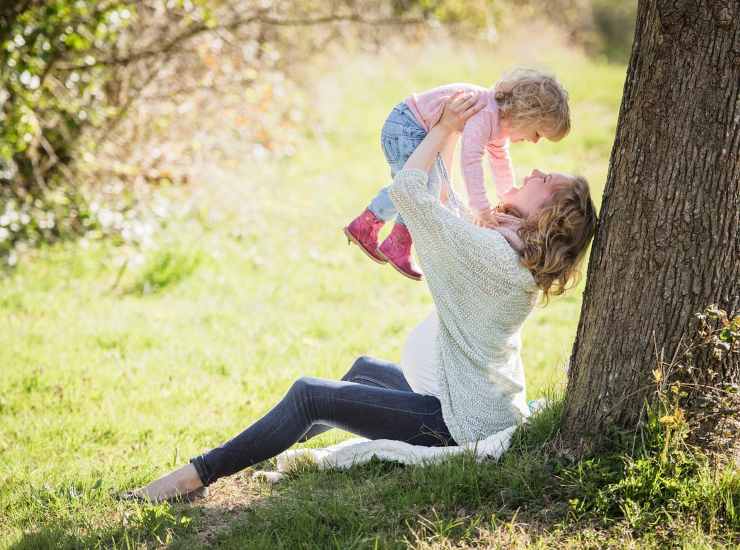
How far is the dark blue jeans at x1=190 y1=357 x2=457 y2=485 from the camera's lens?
310 centimetres

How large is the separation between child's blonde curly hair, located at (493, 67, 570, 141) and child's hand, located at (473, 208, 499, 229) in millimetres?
382

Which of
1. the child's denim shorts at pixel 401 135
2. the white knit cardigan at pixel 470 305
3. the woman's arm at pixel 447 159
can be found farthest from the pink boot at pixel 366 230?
the white knit cardigan at pixel 470 305

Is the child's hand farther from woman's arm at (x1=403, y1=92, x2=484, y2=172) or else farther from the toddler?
woman's arm at (x1=403, y1=92, x2=484, y2=172)

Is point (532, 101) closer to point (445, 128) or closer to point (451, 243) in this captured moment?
point (445, 128)

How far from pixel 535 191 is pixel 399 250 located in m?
0.74

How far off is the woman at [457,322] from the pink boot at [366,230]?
1.41 feet

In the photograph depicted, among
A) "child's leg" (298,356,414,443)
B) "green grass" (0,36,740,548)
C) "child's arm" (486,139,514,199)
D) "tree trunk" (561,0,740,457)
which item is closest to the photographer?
"tree trunk" (561,0,740,457)

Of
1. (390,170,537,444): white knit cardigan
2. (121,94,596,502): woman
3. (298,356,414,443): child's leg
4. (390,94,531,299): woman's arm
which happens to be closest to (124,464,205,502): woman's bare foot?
(121,94,596,502): woman

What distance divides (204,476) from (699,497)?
1.81m

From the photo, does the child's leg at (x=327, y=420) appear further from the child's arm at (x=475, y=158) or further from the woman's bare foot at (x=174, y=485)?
the child's arm at (x=475, y=158)

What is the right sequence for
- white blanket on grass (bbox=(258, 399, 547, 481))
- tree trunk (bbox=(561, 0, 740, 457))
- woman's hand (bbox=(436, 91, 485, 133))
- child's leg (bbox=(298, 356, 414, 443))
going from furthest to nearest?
child's leg (bbox=(298, 356, 414, 443)) → woman's hand (bbox=(436, 91, 485, 133)) → white blanket on grass (bbox=(258, 399, 547, 481)) → tree trunk (bbox=(561, 0, 740, 457))

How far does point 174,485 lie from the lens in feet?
10.3

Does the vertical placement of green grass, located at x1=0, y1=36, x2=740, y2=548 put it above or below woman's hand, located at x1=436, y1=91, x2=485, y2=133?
below

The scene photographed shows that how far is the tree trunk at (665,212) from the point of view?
2658 millimetres
